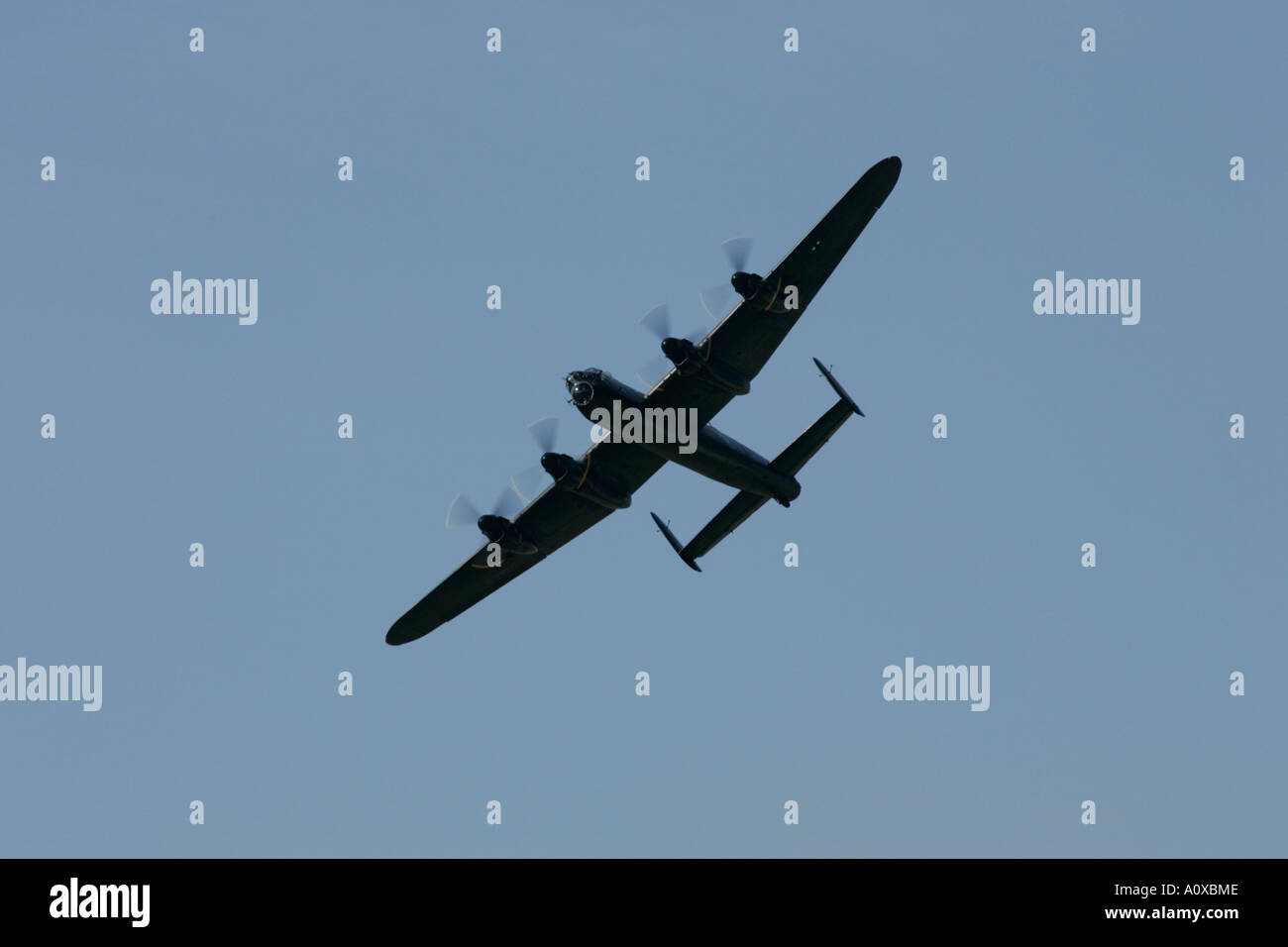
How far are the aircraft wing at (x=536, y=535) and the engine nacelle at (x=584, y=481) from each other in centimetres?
28

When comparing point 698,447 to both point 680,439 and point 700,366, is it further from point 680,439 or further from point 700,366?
point 700,366

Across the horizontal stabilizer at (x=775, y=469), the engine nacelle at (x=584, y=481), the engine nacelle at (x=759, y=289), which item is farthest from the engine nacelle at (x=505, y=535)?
the engine nacelle at (x=759, y=289)

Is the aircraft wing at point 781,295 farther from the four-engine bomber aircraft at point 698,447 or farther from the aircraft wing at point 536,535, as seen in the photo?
the aircraft wing at point 536,535

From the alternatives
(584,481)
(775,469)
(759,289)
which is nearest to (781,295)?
(759,289)

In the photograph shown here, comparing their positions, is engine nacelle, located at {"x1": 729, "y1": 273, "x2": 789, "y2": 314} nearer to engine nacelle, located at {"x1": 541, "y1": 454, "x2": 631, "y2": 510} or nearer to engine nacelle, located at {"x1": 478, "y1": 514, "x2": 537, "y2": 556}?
engine nacelle, located at {"x1": 541, "y1": 454, "x2": 631, "y2": 510}

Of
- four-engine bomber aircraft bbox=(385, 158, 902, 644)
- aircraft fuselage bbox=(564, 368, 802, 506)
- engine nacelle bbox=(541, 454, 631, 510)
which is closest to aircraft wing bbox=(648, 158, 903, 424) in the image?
four-engine bomber aircraft bbox=(385, 158, 902, 644)

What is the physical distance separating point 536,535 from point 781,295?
42.2 ft

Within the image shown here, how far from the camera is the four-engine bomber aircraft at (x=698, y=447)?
48938 mm

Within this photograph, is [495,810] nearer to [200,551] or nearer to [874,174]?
[200,551]

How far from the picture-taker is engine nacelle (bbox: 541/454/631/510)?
170 ft

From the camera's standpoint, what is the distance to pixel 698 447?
5181 centimetres

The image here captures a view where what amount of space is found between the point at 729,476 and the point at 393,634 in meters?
14.1

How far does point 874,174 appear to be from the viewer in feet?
158
